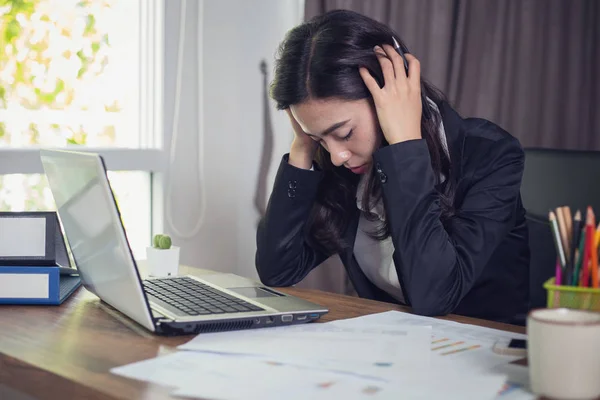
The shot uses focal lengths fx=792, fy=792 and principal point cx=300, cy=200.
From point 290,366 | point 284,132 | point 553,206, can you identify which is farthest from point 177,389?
point 284,132

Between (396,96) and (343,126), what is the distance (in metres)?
0.10

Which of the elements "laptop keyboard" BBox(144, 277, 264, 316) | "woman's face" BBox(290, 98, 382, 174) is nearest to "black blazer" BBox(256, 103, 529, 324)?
"woman's face" BBox(290, 98, 382, 174)

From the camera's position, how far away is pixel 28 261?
1176 mm

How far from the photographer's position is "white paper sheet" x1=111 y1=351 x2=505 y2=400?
0.73 metres

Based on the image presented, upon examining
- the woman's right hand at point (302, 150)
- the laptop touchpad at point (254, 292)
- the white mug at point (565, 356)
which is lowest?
the laptop touchpad at point (254, 292)

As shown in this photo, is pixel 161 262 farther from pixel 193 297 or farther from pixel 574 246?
pixel 574 246

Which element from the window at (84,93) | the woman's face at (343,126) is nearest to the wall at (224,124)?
the window at (84,93)

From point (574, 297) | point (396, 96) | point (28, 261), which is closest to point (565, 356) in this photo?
point (574, 297)

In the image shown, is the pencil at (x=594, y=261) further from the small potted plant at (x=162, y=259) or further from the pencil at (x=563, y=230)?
the small potted plant at (x=162, y=259)

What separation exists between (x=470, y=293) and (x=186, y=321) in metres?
0.62

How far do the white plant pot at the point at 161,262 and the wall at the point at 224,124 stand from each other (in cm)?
114

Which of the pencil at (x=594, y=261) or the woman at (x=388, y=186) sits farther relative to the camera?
the woman at (x=388, y=186)

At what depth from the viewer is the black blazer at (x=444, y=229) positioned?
47.2 inches

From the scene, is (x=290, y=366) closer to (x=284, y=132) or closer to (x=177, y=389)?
(x=177, y=389)
